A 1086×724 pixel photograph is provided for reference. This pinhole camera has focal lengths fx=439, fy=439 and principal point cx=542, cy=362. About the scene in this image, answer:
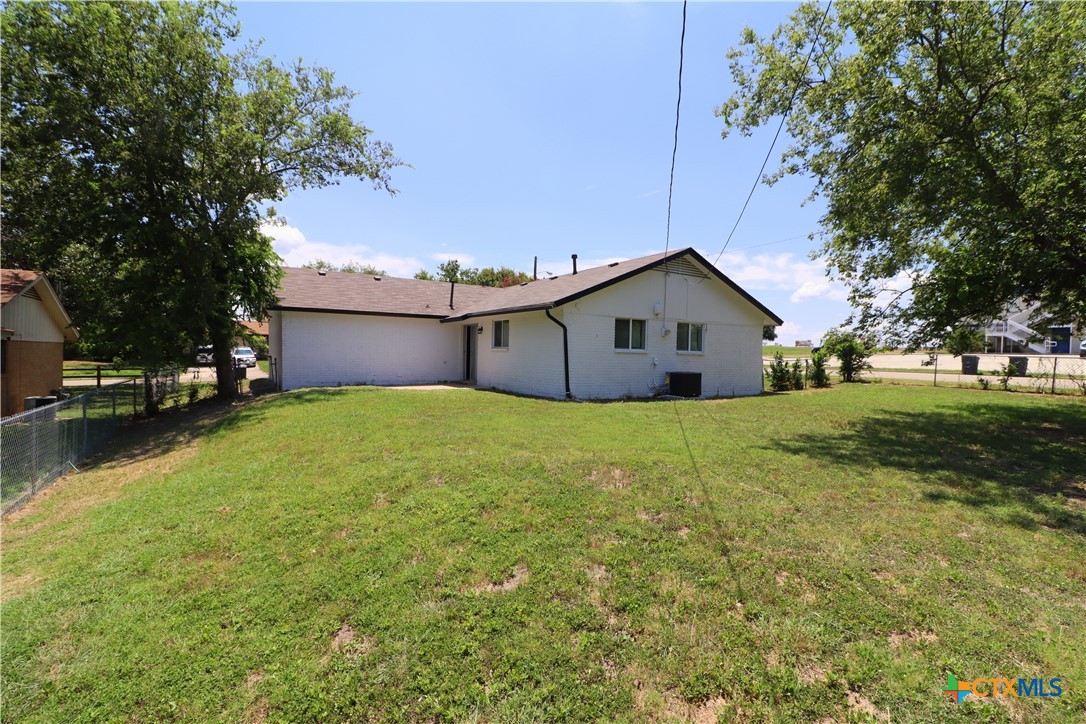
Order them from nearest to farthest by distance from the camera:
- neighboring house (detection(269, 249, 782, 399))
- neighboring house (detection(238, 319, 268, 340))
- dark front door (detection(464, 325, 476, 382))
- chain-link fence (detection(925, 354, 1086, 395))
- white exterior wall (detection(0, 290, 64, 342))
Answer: white exterior wall (detection(0, 290, 64, 342)) → neighboring house (detection(269, 249, 782, 399)) → neighboring house (detection(238, 319, 268, 340)) → chain-link fence (detection(925, 354, 1086, 395)) → dark front door (detection(464, 325, 476, 382))

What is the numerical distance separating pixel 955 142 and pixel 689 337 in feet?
27.3

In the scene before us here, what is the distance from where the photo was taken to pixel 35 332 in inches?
456

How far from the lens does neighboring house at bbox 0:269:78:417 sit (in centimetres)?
1038

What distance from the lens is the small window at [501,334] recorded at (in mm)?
15539

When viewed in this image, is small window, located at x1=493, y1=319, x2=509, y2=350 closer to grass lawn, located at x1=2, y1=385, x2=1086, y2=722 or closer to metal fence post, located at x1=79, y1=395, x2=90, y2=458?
grass lawn, located at x1=2, y1=385, x2=1086, y2=722

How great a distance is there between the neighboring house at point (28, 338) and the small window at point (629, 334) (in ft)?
49.2

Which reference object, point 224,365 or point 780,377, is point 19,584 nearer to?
point 224,365

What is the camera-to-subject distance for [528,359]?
14.3 m

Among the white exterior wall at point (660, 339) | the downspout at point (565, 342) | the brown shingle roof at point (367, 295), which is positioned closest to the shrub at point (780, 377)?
the white exterior wall at point (660, 339)

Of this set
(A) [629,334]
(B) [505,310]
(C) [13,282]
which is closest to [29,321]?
(C) [13,282]

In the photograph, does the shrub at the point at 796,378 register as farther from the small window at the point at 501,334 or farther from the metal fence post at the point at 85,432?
the metal fence post at the point at 85,432

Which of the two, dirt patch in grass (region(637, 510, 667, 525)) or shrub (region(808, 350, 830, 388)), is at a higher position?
shrub (region(808, 350, 830, 388))

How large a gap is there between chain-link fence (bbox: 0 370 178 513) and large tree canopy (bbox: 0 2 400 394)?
2406 millimetres

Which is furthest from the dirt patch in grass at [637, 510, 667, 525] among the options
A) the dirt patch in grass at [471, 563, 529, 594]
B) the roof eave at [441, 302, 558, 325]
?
the roof eave at [441, 302, 558, 325]
